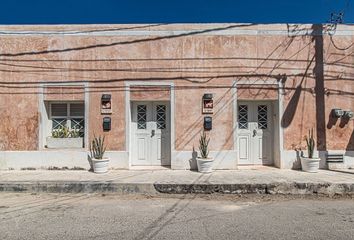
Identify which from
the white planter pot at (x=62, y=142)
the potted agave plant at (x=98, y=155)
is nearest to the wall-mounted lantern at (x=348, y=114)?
the potted agave plant at (x=98, y=155)

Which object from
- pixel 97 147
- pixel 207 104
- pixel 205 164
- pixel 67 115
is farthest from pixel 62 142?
pixel 207 104

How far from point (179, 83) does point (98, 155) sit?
3.12 m

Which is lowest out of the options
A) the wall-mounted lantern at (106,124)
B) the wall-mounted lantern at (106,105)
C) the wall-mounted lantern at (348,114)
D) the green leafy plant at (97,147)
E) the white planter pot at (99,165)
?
the white planter pot at (99,165)

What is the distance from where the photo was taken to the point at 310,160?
9828 millimetres

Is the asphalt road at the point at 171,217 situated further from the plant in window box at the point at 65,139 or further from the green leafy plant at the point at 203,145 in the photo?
the plant in window box at the point at 65,139

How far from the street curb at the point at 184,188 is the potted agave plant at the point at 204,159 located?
1.52 metres

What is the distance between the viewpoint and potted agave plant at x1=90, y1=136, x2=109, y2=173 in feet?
32.4

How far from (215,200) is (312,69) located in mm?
5257

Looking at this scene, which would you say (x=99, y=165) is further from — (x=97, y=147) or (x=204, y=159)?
(x=204, y=159)

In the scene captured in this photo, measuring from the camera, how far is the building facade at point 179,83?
33.8ft

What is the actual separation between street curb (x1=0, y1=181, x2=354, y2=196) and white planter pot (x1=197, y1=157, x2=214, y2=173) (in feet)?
4.96

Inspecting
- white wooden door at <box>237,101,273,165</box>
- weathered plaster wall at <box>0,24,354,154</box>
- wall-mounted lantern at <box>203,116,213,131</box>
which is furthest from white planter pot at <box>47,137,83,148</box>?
white wooden door at <box>237,101,273,165</box>

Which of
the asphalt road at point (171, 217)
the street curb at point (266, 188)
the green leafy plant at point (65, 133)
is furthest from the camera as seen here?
the green leafy plant at point (65, 133)

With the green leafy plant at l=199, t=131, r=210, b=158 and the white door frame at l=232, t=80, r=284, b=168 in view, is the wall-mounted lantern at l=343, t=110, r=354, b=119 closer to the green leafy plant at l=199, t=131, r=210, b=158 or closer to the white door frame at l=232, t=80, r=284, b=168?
the white door frame at l=232, t=80, r=284, b=168
